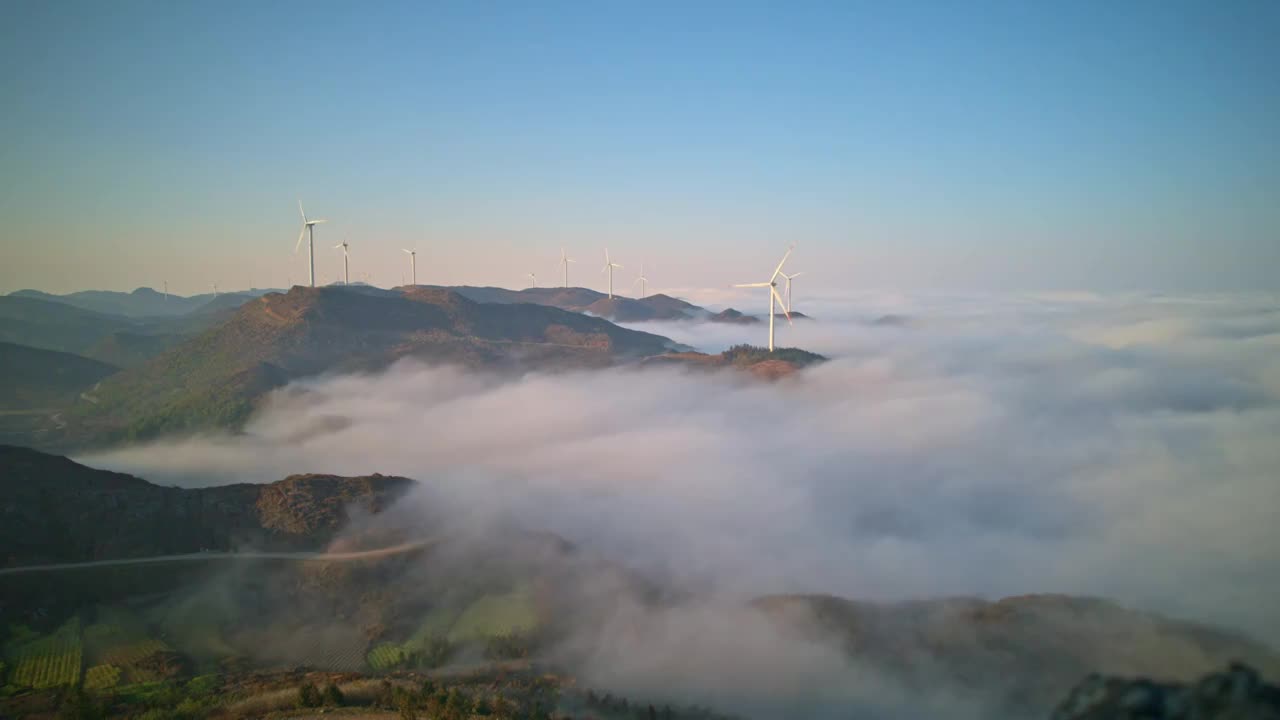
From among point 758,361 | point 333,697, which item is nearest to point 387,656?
point 333,697

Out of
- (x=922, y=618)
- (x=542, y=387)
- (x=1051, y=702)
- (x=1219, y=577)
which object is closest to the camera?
(x=1051, y=702)

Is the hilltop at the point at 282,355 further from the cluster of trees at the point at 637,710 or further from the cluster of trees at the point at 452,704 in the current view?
the cluster of trees at the point at 637,710

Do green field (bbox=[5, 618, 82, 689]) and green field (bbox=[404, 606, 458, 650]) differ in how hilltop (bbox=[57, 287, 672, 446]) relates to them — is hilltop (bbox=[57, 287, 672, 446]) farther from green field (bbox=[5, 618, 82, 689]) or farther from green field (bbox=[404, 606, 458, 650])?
green field (bbox=[404, 606, 458, 650])

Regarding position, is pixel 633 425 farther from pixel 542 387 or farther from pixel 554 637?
pixel 554 637

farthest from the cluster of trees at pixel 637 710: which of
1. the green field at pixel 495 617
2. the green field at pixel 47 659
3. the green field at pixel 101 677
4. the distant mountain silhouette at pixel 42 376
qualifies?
the distant mountain silhouette at pixel 42 376

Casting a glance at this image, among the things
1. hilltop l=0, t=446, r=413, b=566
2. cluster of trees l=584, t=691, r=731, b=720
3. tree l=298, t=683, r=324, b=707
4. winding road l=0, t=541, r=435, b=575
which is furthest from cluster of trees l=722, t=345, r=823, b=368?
tree l=298, t=683, r=324, b=707

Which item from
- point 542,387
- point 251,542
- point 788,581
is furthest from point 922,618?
point 542,387

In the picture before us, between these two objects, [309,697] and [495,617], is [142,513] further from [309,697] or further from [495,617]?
[309,697]
